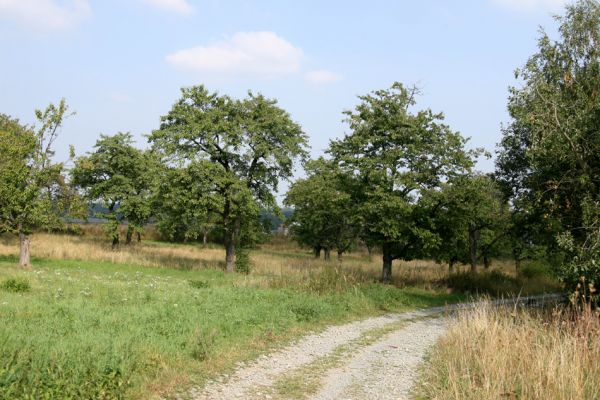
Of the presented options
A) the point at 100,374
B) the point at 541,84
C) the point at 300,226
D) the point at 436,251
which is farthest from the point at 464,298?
the point at 300,226

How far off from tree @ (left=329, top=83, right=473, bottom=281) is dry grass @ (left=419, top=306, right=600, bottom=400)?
1521 centimetres

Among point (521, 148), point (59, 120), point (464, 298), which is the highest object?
point (59, 120)

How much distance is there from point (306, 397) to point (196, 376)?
1.91 meters

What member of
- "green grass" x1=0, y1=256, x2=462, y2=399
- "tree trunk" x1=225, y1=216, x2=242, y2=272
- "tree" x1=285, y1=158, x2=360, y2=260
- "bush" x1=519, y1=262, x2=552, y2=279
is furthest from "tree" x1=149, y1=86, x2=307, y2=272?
"bush" x1=519, y1=262, x2=552, y2=279

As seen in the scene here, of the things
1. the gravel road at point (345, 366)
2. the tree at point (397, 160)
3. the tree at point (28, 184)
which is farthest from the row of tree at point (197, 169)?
the gravel road at point (345, 366)

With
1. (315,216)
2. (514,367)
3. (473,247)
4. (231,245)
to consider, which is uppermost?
(315,216)

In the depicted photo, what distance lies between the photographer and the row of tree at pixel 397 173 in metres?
12.9

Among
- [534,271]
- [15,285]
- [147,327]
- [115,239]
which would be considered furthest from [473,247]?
[115,239]

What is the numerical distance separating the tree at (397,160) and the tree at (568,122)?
30.6 ft

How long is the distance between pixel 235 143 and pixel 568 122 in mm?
21464

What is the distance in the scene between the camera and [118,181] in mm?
41969

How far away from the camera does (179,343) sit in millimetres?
9289

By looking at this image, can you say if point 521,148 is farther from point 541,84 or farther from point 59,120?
point 59,120

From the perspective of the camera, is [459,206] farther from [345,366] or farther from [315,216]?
[315,216]
